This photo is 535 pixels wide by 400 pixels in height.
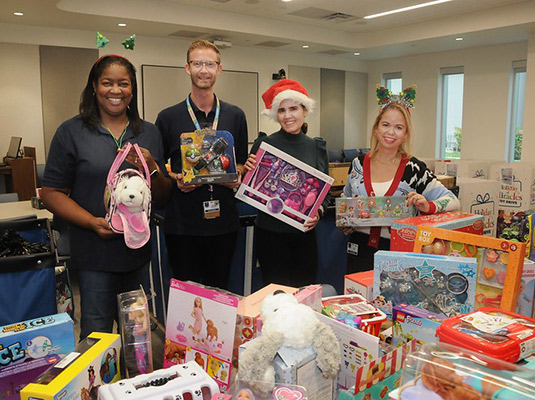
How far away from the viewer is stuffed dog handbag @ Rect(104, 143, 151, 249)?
1559 mm

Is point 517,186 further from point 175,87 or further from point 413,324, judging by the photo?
point 175,87

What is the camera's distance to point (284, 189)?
84.1 inches

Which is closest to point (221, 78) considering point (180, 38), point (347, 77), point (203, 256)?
point (180, 38)

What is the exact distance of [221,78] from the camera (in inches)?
364

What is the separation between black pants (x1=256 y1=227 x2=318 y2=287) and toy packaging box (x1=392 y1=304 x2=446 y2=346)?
948mm

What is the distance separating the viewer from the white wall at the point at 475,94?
30.5 ft

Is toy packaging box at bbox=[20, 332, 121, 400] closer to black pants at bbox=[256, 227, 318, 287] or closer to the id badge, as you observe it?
the id badge

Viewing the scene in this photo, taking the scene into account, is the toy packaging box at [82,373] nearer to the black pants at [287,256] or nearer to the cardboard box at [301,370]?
the cardboard box at [301,370]

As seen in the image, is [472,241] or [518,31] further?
[518,31]

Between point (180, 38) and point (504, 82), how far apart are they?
655cm

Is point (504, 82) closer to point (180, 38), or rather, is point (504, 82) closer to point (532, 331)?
point (180, 38)

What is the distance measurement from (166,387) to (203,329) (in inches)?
12.1

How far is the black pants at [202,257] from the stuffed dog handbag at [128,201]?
53cm

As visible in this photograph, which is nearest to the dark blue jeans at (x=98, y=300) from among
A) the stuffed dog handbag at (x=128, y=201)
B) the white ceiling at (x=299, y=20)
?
the stuffed dog handbag at (x=128, y=201)
